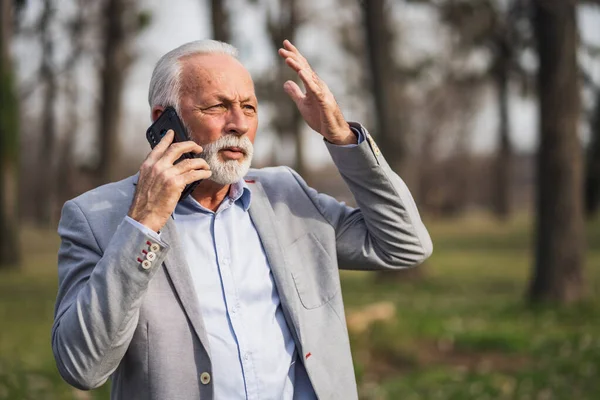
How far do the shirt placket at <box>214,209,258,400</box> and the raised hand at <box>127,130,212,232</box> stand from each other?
30cm

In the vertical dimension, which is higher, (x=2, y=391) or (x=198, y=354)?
(x=198, y=354)

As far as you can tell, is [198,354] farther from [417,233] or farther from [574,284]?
[574,284]

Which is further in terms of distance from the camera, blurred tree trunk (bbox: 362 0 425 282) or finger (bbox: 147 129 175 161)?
blurred tree trunk (bbox: 362 0 425 282)

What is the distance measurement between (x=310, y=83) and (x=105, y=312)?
104 centimetres

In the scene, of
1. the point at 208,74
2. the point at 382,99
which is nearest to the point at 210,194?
the point at 208,74

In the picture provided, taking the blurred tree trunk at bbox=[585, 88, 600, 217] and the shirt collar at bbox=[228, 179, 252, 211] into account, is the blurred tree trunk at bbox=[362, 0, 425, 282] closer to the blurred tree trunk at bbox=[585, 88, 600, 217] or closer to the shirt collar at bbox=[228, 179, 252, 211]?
the blurred tree trunk at bbox=[585, 88, 600, 217]

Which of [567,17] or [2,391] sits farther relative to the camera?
[567,17]

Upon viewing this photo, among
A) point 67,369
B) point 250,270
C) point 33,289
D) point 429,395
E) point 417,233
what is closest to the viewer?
point 67,369

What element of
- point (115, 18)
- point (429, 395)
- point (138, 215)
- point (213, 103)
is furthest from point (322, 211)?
point (115, 18)

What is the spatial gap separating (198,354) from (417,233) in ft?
3.14

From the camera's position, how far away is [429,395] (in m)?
7.08

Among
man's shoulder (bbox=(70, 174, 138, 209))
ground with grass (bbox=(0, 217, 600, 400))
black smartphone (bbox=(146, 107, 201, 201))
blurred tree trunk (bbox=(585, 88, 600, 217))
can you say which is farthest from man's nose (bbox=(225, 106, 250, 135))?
blurred tree trunk (bbox=(585, 88, 600, 217))

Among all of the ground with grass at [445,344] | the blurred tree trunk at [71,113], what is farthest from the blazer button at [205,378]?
the blurred tree trunk at [71,113]

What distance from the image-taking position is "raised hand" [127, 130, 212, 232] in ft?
8.68
